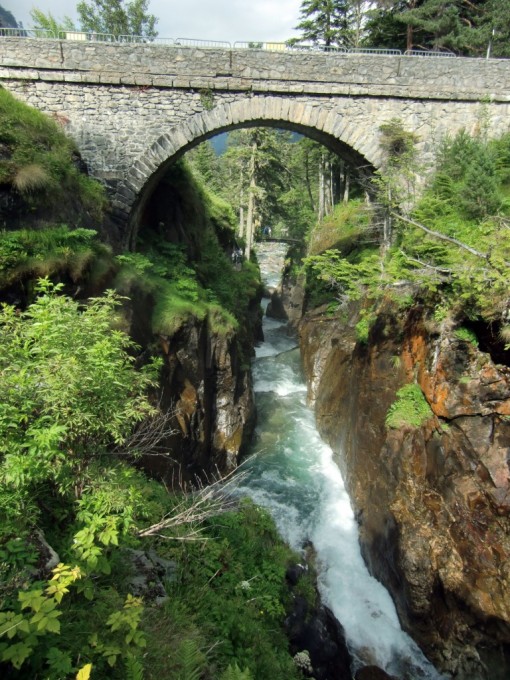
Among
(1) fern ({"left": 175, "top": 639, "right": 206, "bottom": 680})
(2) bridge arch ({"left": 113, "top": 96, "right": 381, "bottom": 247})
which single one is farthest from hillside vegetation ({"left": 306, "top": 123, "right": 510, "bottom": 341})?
(1) fern ({"left": 175, "top": 639, "right": 206, "bottom": 680})

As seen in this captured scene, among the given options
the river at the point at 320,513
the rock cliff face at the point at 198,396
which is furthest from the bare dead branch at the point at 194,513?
the rock cliff face at the point at 198,396

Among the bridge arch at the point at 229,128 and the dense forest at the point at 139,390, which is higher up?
the bridge arch at the point at 229,128

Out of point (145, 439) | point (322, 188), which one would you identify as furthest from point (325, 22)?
point (145, 439)

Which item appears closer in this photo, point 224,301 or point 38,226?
point 38,226

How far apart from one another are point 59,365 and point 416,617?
7271 millimetres

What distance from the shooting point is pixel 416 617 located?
6742mm

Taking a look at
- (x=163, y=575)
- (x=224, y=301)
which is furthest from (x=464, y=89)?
(x=163, y=575)

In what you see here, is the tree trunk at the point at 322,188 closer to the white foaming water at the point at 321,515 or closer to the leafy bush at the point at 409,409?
the white foaming water at the point at 321,515

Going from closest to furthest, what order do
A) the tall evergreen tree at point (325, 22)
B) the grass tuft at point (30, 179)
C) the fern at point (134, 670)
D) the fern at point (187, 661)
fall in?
the fern at point (134, 670), the fern at point (187, 661), the grass tuft at point (30, 179), the tall evergreen tree at point (325, 22)

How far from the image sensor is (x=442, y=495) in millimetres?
6625

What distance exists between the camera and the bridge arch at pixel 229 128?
1128 cm

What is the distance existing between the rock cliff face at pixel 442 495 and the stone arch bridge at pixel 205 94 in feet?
22.8

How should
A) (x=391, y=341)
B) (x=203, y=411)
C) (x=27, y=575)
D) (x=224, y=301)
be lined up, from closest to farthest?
(x=27, y=575), (x=391, y=341), (x=203, y=411), (x=224, y=301)

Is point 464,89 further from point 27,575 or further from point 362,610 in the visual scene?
point 27,575
